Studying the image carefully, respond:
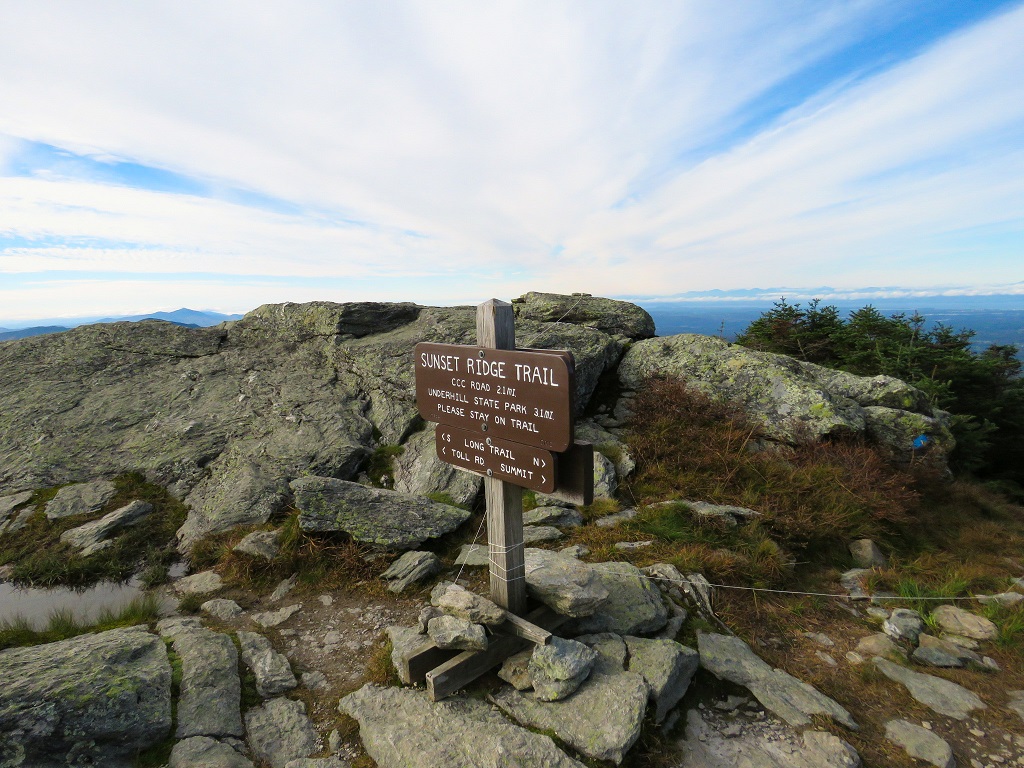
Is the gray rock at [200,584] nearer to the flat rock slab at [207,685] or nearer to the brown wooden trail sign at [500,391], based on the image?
the flat rock slab at [207,685]

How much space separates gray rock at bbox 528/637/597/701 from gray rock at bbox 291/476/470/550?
3.32m

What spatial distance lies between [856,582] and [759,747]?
4432mm

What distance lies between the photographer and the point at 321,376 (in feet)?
44.2

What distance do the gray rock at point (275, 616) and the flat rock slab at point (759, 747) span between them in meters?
5.09

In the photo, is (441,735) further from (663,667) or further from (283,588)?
(283,588)

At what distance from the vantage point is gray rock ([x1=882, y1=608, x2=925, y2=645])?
625 centimetres

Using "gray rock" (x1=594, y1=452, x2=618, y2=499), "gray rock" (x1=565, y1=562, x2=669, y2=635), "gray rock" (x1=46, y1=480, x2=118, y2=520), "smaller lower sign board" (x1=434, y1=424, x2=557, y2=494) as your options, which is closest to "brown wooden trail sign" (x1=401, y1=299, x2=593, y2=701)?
"smaller lower sign board" (x1=434, y1=424, x2=557, y2=494)

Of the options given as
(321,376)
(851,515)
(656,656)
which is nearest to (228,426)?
(321,376)

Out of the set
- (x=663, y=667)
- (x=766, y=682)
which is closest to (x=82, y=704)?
(x=663, y=667)

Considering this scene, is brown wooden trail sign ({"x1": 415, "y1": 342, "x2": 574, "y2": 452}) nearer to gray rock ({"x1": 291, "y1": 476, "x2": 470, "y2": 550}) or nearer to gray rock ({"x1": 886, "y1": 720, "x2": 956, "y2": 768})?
gray rock ({"x1": 291, "y1": 476, "x2": 470, "y2": 550})

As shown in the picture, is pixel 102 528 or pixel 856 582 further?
pixel 102 528

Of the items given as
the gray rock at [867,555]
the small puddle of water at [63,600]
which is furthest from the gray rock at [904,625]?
the small puddle of water at [63,600]

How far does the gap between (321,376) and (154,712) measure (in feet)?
32.5

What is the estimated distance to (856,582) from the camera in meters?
7.50
